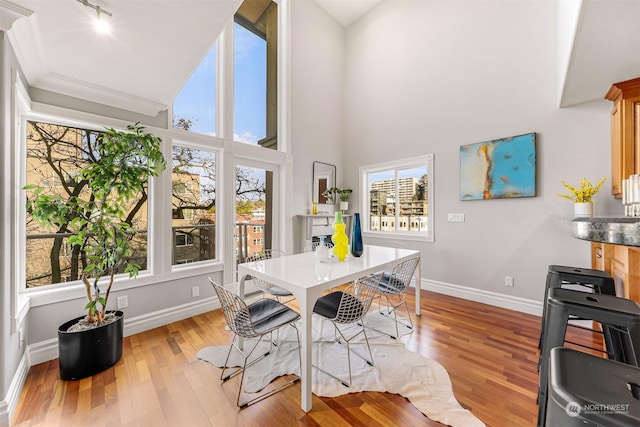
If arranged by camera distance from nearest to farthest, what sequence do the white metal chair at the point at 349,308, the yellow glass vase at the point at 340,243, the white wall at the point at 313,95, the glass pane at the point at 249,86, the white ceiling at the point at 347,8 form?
the white metal chair at the point at 349,308 < the yellow glass vase at the point at 340,243 < the glass pane at the point at 249,86 < the white wall at the point at 313,95 < the white ceiling at the point at 347,8

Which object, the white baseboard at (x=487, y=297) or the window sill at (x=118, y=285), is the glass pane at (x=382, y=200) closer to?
the white baseboard at (x=487, y=297)

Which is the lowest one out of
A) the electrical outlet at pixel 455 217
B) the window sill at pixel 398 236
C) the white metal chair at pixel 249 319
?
the white metal chair at pixel 249 319

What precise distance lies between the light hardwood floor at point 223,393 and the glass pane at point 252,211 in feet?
4.77

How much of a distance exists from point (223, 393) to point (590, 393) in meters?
1.90

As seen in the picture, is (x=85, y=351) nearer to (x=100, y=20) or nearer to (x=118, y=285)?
(x=118, y=285)

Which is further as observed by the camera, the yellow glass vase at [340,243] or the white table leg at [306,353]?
the yellow glass vase at [340,243]

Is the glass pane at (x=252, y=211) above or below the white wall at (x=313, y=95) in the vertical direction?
below

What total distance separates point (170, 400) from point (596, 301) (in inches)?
101

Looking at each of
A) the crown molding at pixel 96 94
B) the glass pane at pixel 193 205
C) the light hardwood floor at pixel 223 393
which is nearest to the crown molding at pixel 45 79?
the crown molding at pixel 96 94

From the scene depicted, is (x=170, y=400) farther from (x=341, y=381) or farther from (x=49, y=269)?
(x=49, y=269)

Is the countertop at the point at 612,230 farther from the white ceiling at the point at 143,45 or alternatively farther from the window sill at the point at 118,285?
the window sill at the point at 118,285

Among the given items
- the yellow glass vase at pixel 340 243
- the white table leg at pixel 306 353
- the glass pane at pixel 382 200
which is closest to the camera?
the white table leg at pixel 306 353

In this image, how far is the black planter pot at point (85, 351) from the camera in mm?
1878

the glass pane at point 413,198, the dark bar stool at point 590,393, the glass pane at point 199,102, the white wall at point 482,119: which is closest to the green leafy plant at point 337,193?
the white wall at point 482,119
